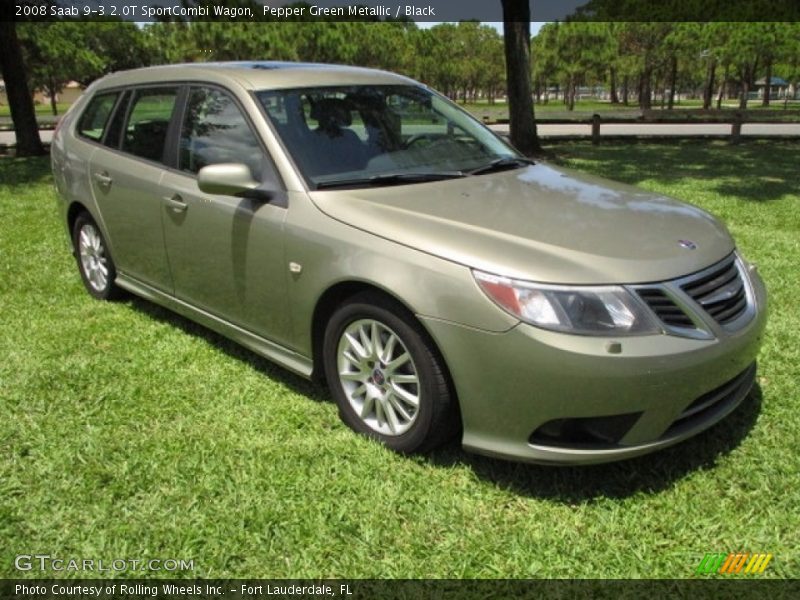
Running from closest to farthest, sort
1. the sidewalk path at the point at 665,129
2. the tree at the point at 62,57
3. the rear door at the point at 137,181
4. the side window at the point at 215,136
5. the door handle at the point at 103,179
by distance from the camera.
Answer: the side window at the point at 215,136 → the rear door at the point at 137,181 → the door handle at the point at 103,179 → the sidewalk path at the point at 665,129 → the tree at the point at 62,57

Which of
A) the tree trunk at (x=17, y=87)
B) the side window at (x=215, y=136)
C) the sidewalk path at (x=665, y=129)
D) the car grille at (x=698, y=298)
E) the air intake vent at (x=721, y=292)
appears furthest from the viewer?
the sidewalk path at (x=665, y=129)

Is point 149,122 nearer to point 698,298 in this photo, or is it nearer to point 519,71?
point 698,298

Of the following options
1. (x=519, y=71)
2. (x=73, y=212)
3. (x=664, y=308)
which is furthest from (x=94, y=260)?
(x=519, y=71)

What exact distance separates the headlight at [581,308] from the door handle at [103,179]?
3.10 meters

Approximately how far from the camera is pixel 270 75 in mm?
3910

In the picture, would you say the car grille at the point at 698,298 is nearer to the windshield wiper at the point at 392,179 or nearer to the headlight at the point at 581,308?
the headlight at the point at 581,308

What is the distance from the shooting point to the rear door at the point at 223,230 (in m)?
3.46

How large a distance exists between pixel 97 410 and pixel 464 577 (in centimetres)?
216

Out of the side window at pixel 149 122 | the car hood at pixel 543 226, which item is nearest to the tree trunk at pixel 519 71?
the side window at pixel 149 122

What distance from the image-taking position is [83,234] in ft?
17.4

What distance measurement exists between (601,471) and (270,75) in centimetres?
266

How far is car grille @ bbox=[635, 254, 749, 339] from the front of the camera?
266 centimetres

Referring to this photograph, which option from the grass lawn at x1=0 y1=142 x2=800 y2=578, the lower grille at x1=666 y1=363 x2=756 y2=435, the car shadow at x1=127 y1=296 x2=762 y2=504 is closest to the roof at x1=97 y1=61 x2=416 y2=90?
the grass lawn at x1=0 y1=142 x2=800 y2=578

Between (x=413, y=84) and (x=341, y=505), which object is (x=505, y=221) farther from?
(x=413, y=84)
